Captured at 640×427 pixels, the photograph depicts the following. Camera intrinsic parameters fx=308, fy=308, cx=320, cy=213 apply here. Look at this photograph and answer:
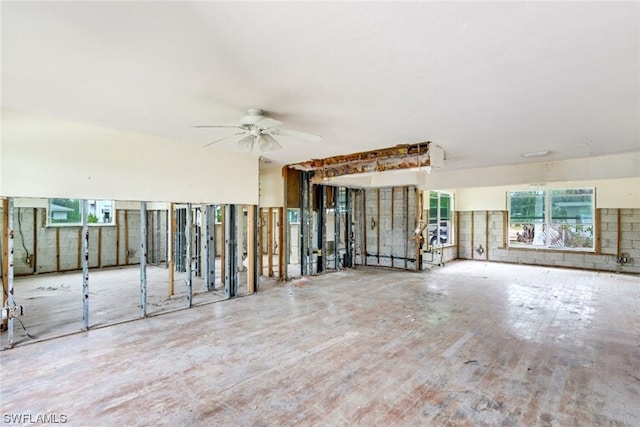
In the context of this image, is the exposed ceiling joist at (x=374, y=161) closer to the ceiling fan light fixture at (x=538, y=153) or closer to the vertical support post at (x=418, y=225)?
the ceiling fan light fixture at (x=538, y=153)

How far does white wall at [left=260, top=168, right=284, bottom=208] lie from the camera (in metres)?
7.68

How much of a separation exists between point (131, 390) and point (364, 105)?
143 inches

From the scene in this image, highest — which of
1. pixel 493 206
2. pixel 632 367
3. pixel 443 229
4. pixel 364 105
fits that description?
pixel 364 105

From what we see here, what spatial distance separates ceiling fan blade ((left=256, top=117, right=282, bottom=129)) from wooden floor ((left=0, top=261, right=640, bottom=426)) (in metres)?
2.58

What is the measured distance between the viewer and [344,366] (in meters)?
3.23

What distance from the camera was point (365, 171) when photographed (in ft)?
20.0

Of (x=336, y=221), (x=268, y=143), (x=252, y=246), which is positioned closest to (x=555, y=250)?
(x=336, y=221)

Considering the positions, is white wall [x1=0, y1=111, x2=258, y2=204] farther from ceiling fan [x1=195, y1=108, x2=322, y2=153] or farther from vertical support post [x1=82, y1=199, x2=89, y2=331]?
ceiling fan [x1=195, y1=108, x2=322, y2=153]

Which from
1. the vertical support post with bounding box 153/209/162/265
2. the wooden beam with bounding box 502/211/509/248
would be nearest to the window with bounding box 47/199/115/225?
the vertical support post with bounding box 153/209/162/265

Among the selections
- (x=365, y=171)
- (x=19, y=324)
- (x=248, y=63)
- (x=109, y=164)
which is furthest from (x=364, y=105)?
(x=19, y=324)

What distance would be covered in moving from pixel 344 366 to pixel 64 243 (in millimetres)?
8922

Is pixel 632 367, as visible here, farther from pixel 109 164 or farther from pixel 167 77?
pixel 109 164

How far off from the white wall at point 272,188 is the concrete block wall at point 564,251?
7208mm

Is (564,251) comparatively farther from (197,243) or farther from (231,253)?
(197,243)
